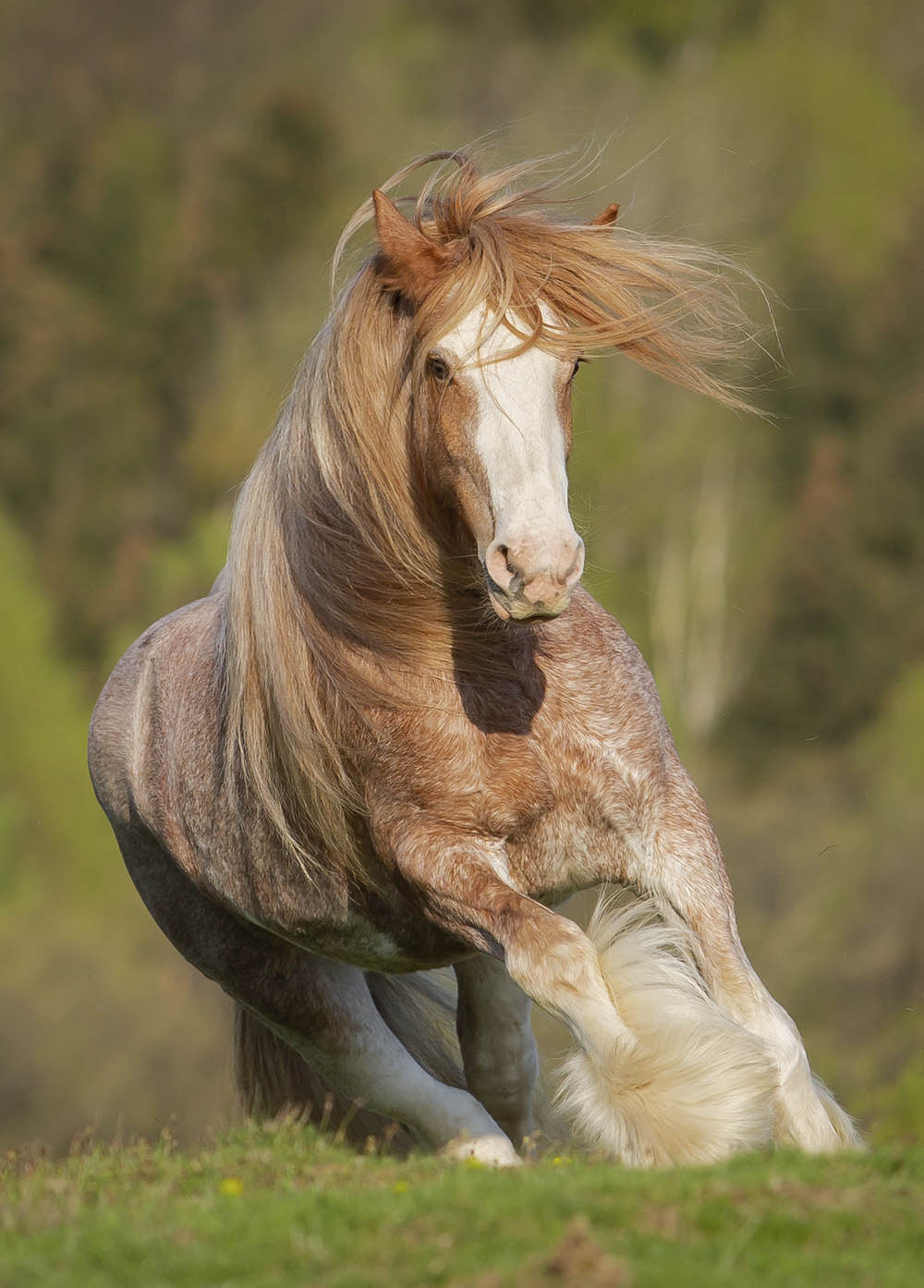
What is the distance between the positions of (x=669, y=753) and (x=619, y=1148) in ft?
4.45

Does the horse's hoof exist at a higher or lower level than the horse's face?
lower

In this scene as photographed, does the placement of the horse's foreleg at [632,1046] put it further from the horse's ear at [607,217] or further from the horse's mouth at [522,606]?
the horse's ear at [607,217]

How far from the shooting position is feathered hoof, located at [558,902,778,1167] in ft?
16.8

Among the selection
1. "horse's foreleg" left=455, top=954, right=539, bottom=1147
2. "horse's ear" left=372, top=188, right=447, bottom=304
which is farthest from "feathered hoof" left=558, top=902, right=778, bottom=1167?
"horse's ear" left=372, top=188, right=447, bottom=304

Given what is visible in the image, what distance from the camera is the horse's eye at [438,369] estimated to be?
5492 millimetres

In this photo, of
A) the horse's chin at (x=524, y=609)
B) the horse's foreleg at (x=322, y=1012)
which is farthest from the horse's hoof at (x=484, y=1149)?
the horse's chin at (x=524, y=609)

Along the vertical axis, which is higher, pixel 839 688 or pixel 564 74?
pixel 564 74

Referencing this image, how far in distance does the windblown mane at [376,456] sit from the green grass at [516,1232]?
1575 mm

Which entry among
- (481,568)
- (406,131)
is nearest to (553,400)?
(481,568)

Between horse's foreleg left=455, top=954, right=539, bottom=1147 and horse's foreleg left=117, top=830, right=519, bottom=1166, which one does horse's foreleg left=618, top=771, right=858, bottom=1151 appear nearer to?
horse's foreleg left=117, top=830, right=519, bottom=1166

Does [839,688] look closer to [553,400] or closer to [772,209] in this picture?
[772,209]

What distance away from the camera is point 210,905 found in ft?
24.2

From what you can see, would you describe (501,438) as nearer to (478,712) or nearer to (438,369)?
(438,369)

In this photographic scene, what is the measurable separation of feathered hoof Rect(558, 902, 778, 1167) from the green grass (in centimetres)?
18
